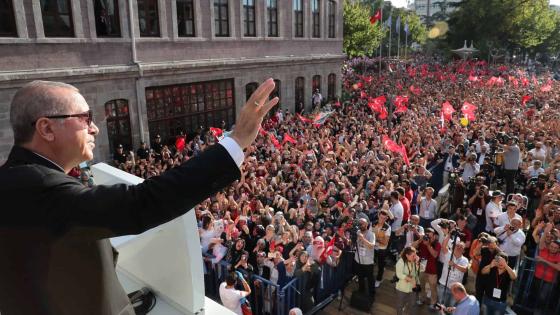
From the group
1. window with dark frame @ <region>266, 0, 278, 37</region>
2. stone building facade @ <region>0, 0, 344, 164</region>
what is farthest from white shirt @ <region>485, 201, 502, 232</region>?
window with dark frame @ <region>266, 0, 278, 37</region>

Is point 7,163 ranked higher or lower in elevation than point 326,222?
higher

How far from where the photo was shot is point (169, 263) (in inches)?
88.8

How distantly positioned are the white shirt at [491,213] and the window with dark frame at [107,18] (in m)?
12.7

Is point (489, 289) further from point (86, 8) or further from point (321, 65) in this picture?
point (321, 65)

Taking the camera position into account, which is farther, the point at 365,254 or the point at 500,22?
the point at 500,22

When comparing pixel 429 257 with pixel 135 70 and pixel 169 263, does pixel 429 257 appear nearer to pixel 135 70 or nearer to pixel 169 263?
pixel 169 263

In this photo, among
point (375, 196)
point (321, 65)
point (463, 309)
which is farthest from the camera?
point (321, 65)

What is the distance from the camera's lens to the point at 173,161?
509 inches

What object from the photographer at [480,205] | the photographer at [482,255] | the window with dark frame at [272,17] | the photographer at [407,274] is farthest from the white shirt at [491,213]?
the window with dark frame at [272,17]

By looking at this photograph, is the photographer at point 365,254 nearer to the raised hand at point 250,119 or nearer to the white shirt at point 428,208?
the white shirt at point 428,208

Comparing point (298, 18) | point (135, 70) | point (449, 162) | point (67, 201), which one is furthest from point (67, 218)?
point (298, 18)

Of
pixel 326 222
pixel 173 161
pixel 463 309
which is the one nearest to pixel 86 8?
pixel 173 161

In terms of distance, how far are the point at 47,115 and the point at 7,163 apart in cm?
21

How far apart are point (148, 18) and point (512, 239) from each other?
45.3 ft
